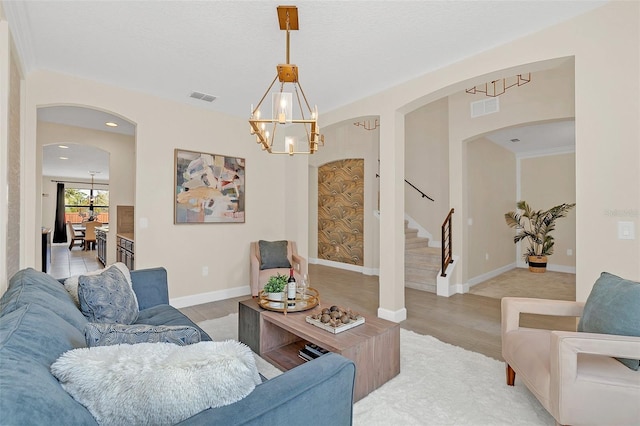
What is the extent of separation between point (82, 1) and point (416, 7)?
2.39 m

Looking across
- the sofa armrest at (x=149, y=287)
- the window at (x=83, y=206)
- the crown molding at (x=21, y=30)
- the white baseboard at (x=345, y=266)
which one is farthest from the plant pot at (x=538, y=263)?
the window at (x=83, y=206)

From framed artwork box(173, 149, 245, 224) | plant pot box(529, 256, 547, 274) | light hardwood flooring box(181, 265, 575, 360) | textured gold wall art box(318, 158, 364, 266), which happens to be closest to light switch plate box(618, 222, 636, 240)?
light hardwood flooring box(181, 265, 575, 360)

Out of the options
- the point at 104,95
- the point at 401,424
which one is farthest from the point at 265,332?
the point at 104,95

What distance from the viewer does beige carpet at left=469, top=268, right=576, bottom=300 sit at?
4.72 m

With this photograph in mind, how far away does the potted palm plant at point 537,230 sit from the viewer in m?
6.52

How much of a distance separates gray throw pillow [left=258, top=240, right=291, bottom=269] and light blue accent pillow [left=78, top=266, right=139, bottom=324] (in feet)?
7.10

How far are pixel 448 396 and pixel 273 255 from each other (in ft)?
9.21

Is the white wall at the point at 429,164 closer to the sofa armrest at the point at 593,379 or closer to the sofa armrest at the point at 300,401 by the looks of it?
the sofa armrest at the point at 593,379

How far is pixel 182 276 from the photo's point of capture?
13.5 ft

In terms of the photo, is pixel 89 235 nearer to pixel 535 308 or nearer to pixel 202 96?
pixel 202 96

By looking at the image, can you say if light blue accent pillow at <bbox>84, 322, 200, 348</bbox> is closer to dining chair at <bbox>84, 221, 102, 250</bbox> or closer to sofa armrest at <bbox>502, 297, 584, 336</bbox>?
sofa armrest at <bbox>502, 297, 584, 336</bbox>

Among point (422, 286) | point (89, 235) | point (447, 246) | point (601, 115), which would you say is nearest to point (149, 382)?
point (601, 115)

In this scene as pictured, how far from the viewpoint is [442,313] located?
3.80 meters

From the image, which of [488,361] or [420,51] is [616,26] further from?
[488,361]
